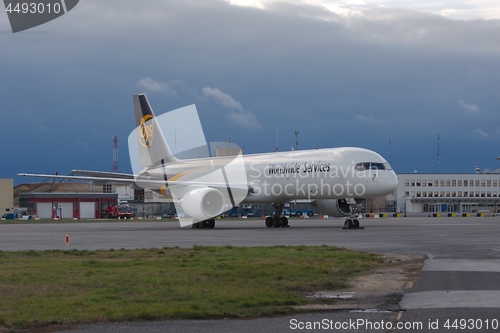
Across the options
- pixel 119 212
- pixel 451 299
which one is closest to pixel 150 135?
pixel 119 212

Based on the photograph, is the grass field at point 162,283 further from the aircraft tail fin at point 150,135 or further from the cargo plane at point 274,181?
the aircraft tail fin at point 150,135

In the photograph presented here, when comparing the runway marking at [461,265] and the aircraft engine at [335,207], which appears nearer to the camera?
the runway marking at [461,265]

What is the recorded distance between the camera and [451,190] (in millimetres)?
107375

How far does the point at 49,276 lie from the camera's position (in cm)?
1390

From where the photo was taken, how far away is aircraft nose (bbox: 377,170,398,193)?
34.6m

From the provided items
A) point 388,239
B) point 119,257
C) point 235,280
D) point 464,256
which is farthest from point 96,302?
point 388,239

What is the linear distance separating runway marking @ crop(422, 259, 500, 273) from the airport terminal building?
85815 millimetres

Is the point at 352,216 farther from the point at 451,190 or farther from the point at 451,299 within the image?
the point at 451,190

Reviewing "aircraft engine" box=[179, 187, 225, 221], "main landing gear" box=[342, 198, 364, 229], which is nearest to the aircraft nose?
"main landing gear" box=[342, 198, 364, 229]


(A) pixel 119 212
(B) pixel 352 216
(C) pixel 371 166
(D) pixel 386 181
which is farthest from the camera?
(A) pixel 119 212

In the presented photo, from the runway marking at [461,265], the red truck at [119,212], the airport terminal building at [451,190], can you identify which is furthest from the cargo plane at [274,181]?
the airport terminal building at [451,190]

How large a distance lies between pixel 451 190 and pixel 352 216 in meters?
75.8

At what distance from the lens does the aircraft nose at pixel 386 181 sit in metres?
34.6

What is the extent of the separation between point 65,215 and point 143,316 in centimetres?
7440
